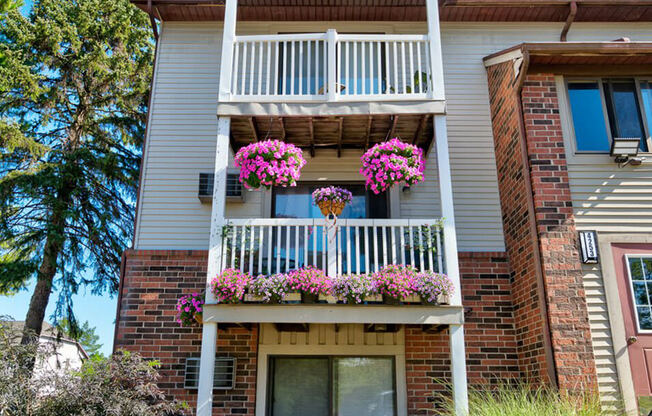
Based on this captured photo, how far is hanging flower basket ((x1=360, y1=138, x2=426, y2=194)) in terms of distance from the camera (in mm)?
6773

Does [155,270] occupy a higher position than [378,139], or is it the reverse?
[378,139]

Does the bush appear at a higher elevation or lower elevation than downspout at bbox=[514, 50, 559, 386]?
lower

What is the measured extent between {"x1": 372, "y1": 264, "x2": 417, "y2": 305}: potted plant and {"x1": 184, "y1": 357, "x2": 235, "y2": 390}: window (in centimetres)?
244

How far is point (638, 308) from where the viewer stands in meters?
6.42

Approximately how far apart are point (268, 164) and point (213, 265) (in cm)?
141

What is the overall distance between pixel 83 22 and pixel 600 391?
1067 cm

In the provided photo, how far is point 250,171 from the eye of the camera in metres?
6.71

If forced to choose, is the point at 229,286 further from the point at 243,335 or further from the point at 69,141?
the point at 69,141

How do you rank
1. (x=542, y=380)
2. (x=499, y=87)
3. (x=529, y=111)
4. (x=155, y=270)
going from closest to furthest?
(x=542, y=380) → (x=529, y=111) → (x=155, y=270) → (x=499, y=87)

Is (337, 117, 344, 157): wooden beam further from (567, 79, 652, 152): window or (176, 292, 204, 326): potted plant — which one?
(567, 79, 652, 152): window

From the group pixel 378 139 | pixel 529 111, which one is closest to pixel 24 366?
pixel 378 139

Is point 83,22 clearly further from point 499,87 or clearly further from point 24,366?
point 499,87

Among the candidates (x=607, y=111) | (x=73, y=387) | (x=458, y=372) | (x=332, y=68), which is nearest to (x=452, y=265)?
(x=458, y=372)

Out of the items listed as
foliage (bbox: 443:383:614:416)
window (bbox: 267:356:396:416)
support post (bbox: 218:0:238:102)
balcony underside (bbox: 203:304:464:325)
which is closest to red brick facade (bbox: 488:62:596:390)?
foliage (bbox: 443:383:614:416)
